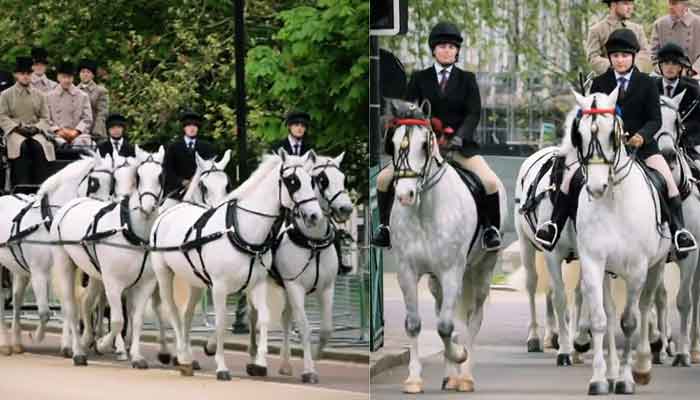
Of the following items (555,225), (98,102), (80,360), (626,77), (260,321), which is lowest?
(80,360)

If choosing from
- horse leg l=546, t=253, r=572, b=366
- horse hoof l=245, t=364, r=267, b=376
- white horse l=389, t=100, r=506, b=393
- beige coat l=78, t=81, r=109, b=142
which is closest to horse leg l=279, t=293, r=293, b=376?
horse hoof l=245, t=364, r=267, b=376

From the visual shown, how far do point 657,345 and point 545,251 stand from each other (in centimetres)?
126

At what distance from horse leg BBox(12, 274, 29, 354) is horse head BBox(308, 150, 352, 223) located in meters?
2.22

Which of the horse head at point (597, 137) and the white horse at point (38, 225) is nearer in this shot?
the horse head at point (597, 137)

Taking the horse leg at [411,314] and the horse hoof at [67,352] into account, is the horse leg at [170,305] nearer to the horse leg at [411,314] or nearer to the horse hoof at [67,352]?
the horse hoof at [67,352]

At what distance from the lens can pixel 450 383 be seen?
8.23m

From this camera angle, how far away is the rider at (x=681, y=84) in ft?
28.6

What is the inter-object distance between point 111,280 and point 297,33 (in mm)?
3315

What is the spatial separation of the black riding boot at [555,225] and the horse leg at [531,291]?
7 cm

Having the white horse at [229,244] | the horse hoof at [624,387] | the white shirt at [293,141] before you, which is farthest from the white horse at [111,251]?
the horse hoof at [624,387]

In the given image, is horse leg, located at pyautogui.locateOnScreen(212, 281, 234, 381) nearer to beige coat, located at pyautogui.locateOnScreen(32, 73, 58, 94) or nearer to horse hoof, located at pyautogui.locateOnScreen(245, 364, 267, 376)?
horse hoof, located at pyautogui.locateOnScreen(245, 364, 267, 376)

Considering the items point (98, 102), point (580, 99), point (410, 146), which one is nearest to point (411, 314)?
point (410, 146)

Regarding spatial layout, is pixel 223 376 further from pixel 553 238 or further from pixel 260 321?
pixel 553 238

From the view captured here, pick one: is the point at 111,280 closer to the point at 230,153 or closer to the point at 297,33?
the point at 230,153
